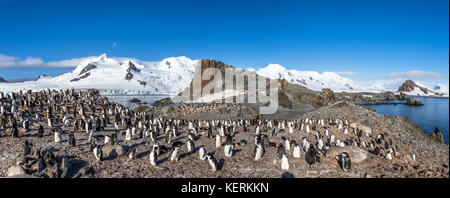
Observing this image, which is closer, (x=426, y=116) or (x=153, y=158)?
(x=153, y=158)

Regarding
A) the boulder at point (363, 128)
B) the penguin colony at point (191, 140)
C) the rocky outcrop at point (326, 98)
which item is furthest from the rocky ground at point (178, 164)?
the rocky outcrop at point (326, 98)

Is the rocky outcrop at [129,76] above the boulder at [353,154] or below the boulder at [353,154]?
above

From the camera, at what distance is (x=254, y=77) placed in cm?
3988

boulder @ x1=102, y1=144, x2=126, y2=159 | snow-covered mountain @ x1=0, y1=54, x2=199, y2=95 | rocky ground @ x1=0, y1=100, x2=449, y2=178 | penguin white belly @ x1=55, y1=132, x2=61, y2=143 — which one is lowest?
rocky ground @ x1=0, y1=100, x2=449, y2=178

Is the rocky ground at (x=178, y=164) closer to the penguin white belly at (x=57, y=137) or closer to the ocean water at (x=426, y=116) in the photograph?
the penguin white belly at (x=57, y=137)

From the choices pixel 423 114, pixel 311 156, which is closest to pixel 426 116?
pixel 423 114

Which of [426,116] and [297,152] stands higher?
[297,152]

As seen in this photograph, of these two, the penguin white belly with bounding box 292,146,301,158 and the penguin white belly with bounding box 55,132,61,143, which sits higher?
the penguin white belly with bounding box 55,132,61,143

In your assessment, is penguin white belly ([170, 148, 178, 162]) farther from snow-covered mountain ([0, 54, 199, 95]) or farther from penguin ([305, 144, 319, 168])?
snow-covered mountain ([0, 54, 199, 95])

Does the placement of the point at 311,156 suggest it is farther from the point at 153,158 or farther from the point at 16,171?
the point at 16,171

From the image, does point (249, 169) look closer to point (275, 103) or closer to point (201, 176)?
point (201, 176)

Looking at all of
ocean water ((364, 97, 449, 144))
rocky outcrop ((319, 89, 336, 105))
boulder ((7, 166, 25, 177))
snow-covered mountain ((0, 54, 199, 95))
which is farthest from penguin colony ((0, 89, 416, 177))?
snow-covered mountain ((0, 54, 199, 95))
